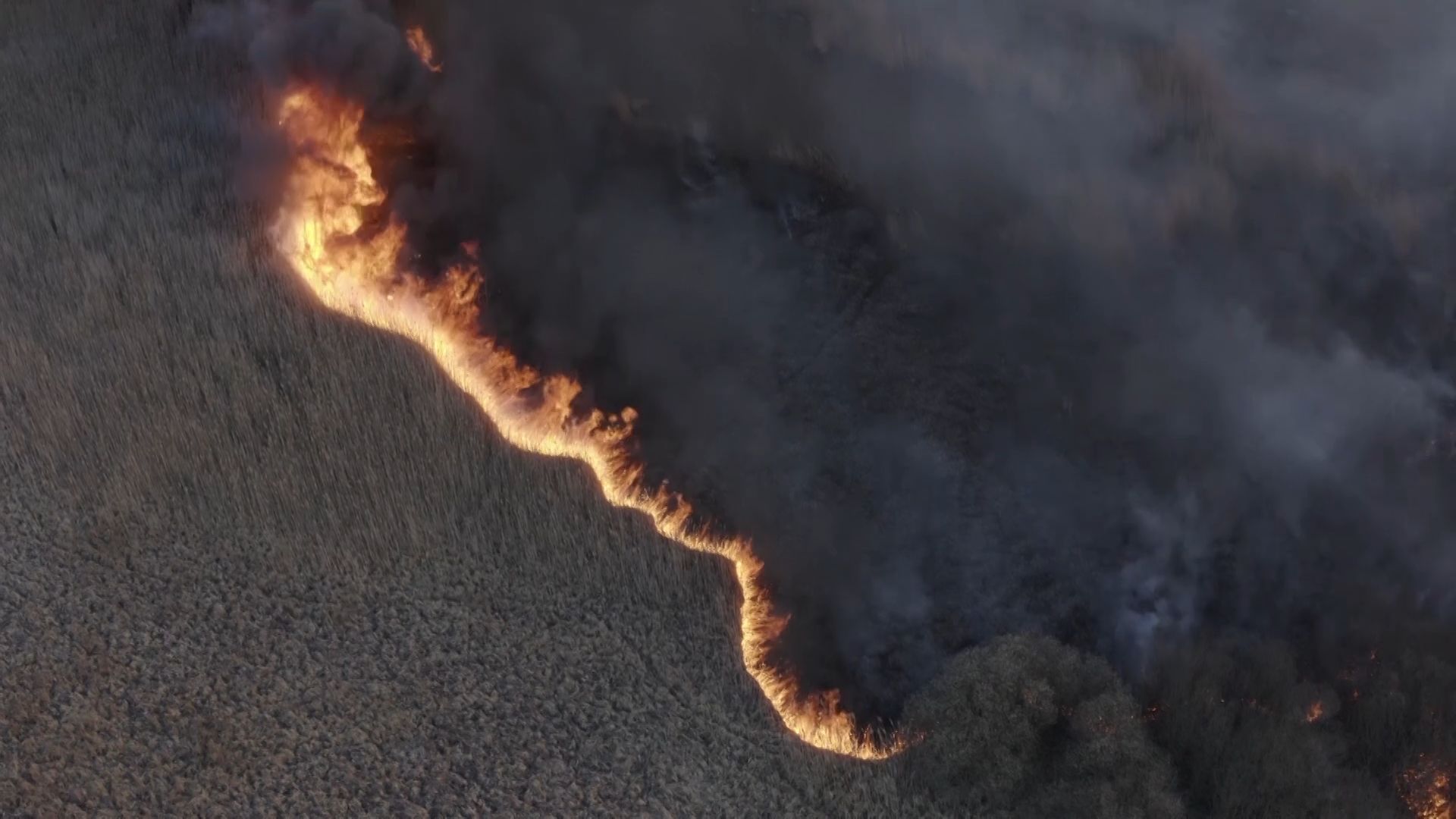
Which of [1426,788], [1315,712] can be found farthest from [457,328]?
[1426,788]

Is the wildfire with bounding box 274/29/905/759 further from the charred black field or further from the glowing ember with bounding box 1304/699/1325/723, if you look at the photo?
the glowing ember with bounding box 1304/699/1325/723

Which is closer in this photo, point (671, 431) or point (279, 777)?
point (279, 777)

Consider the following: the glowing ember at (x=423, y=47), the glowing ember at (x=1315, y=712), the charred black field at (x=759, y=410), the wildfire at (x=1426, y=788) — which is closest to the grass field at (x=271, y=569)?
the charred black field at (x=759, y=410)

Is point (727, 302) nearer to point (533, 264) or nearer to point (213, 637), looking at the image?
point (533, 264)

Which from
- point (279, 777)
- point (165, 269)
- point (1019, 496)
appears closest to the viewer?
point (279, 777)

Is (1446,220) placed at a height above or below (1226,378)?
above

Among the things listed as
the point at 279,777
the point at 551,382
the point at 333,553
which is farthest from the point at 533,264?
the point at 279,777

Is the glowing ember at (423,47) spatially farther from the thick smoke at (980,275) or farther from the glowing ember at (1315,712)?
the glowing ember at (1315,712)
